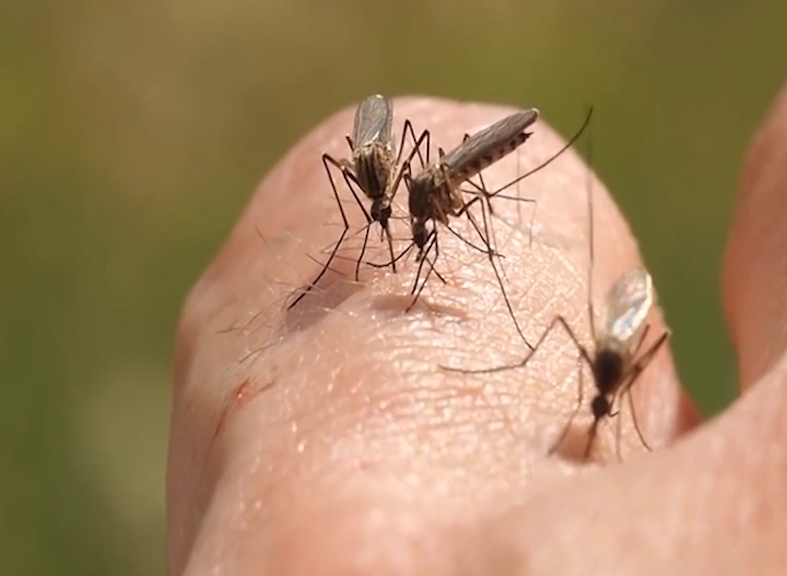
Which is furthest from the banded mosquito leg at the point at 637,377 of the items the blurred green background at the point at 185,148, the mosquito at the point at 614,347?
the blurred green background at the point at 185,148

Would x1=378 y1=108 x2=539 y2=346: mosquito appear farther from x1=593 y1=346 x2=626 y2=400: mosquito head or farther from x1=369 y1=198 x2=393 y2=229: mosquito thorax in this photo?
x1=593 y1=346 x2=626 y2=400: mosquito head

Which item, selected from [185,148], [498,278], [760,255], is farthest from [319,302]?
[185,148]

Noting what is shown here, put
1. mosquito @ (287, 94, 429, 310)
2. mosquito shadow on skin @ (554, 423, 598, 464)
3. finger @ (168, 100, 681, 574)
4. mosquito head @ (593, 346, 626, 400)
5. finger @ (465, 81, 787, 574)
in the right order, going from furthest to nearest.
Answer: mosquito @ (287, 94, 429, 310) < mosquito head @ (593, 346, 626, 400) < mosquito shadow on skin @ (554, 423, 598, 464) < finger @ (168, 100, 681, 574) < finger @ (465, 81, 787, 574)

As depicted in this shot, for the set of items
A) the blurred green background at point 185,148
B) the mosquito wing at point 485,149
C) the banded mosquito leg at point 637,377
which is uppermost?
the mosquito wing at point 485,149

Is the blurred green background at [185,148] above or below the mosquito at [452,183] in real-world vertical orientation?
below

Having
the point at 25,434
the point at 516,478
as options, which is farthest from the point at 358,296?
the point at 25,434

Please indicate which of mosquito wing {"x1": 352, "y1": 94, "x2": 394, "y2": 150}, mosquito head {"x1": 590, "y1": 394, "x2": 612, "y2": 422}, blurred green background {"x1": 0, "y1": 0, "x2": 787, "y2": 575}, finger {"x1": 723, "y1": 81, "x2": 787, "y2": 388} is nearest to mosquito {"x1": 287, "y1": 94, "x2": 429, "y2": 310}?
mosquito wing {"x1": 352, "y1": 94, "x2": 394, "y2": 150}

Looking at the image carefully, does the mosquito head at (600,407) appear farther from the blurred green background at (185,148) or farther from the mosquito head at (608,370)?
the blurred green background at (185,148)

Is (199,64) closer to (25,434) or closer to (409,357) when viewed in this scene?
(25,434)

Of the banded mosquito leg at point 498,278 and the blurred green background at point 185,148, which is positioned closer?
the banded mosquito leg at point 498,278
